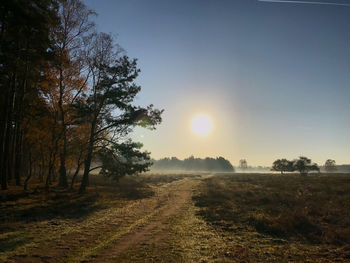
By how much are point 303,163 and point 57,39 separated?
9163 cm

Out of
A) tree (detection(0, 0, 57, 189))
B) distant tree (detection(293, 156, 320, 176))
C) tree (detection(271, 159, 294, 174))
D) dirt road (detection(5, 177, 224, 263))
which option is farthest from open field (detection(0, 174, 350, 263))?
tree (detection(271, 159, 294, 174))

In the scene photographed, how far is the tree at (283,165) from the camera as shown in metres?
85.4

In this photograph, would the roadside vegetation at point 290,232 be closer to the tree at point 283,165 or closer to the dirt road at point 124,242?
the dirt road at point 124,242

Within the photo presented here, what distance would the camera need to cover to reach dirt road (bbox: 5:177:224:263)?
6.34m

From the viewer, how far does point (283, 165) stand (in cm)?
9006

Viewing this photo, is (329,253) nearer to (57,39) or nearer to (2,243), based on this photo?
(2,243)

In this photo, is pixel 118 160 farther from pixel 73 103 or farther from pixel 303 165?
pixel 303 165

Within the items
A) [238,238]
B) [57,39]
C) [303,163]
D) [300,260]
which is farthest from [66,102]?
[303,163]

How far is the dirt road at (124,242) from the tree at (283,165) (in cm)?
9159

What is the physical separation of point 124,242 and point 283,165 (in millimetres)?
100935

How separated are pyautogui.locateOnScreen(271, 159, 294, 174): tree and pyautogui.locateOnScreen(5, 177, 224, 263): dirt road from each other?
91593 millimetres

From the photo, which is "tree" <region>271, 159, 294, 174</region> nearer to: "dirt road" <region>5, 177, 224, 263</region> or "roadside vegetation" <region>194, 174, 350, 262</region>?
"roadside vegetation" <region>194, 174, 350, 262</region>

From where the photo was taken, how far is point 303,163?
3002 inches

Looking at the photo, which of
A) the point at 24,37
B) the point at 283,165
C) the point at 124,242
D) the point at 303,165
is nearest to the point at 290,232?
the point at 124,242
